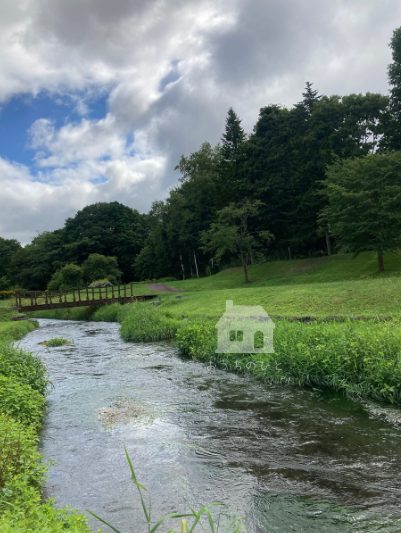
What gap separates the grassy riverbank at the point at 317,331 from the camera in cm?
998

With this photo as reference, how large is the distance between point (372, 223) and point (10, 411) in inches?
1037

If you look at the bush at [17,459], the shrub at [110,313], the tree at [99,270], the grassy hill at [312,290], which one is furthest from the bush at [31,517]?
the tree at [99,270]

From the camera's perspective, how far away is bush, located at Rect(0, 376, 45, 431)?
27.5 feet

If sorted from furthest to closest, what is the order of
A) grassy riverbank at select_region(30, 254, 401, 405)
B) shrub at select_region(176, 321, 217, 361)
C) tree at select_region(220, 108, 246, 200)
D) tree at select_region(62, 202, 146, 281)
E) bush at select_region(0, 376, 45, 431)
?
tree at select_region(62, 202, 146, 281) < tree at select_region(220, 108, 246, 200) < shrub at select_region(176, 321, 217, 361) < grassy riverbank at select_region(30, 254, 401, 405) < bush at select_region(0, 376, 45, 431)

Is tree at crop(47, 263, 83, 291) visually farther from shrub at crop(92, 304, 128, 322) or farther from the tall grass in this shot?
the tall grass

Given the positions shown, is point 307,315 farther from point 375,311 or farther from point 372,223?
point 372,223

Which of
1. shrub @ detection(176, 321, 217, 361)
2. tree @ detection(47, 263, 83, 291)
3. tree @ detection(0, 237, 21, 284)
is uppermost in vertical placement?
tree @ detection(0, 237, 21, 284)

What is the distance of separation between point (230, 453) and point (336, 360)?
4271 mm

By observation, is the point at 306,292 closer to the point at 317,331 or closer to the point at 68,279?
the point at 317,331

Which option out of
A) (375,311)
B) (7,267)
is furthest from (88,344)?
(7,267)

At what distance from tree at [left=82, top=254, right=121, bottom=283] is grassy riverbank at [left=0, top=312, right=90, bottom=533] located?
52310mm

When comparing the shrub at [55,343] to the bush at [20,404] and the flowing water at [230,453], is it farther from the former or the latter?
the bush at [20,404]

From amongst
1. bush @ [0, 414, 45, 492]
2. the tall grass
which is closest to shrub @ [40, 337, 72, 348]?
the tall grass

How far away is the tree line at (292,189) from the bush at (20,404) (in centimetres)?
2548
